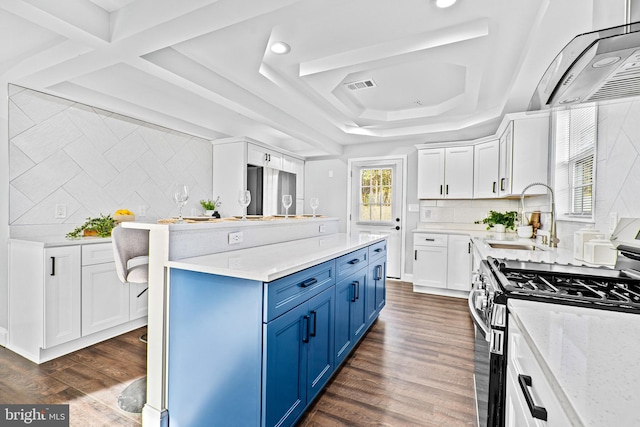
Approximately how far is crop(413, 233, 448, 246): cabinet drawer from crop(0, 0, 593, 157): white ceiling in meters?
1.65

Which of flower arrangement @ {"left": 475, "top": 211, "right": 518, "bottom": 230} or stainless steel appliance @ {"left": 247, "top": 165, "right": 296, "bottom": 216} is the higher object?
stainless steel appliance @ {"left": 247, "top": 165, "right": 296, "bottom": 216}

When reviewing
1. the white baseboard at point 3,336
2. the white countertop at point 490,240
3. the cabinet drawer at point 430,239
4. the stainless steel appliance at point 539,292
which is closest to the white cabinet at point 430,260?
the cabinet drawer at point 430,239

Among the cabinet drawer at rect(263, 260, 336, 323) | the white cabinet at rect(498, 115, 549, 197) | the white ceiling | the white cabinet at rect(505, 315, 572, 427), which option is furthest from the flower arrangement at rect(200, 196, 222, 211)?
the white cabinet at rect(505, 315, 572, 427)

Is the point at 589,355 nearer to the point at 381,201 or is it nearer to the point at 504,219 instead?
the point at 504,219

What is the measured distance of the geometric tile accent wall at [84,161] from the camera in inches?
105

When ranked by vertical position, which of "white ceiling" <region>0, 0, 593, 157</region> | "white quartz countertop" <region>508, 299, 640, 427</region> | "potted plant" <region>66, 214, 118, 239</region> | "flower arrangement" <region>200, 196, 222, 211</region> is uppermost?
"white ceiling" <region>0, 0, 593, 157</region>

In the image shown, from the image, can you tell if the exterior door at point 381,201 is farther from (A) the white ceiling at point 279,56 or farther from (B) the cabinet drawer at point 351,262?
(B) the cabinet drawer at point 351,262

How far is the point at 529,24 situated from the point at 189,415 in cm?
319

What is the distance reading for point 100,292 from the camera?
2.64 metres

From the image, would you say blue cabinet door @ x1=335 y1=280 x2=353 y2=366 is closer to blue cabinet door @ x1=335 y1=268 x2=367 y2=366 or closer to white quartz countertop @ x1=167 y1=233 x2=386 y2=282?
blue cabinet door @ x1=335 y1=268 x2=367 y2=366

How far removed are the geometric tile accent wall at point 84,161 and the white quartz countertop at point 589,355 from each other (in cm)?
367

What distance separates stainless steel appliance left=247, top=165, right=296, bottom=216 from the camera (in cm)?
452

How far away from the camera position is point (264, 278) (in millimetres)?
1314

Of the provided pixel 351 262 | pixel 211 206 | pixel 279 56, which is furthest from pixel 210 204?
pixel 351 262
